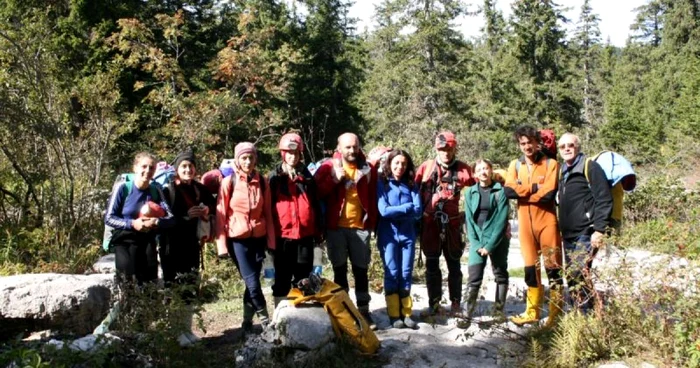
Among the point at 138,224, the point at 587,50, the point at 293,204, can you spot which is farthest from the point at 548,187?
the point at 587,50

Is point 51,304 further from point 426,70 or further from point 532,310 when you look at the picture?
point 426,70

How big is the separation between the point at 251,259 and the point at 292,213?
52 cm

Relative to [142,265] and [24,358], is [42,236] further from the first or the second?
[24,358]

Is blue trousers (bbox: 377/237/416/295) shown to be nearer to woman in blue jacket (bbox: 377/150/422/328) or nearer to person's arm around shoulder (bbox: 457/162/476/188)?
woman in blue jacket (bbox: 377/150/422/328)

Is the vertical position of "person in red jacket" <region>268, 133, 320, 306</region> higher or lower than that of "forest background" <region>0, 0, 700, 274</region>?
lower

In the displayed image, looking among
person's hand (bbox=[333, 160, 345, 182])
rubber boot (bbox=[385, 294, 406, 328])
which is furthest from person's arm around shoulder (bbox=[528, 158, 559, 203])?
person's hand (bbox=[333, 160, 345, 182])

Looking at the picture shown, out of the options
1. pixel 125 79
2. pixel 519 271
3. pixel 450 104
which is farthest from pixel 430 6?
pixel 519 271

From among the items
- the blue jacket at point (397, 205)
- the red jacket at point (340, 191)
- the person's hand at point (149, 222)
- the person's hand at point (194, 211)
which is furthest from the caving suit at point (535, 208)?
the person's hand at point (149, 222)

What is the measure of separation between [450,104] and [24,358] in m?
23.9

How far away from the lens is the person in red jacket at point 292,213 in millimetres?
4875

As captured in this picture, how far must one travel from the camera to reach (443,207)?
528cm

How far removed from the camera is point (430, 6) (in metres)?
26.1

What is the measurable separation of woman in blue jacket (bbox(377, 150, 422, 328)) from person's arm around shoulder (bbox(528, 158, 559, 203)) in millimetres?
1033

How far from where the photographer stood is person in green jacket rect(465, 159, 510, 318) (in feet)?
16.9
